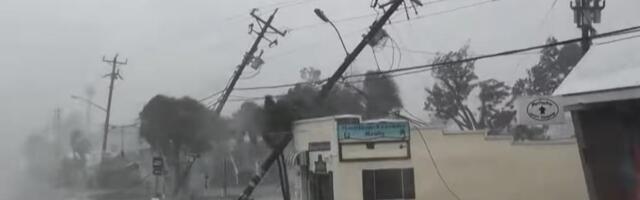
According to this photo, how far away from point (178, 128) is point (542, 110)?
2200 centimetres

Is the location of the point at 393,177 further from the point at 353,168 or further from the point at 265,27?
the point at 265,27

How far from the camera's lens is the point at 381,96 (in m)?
31.1

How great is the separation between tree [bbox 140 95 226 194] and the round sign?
1766 cm

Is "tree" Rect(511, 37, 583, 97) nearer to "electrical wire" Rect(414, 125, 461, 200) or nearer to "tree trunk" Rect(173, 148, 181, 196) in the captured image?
"tree trunk" Rect(173, 148, 181, 196)

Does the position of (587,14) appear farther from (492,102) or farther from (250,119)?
(492,102)

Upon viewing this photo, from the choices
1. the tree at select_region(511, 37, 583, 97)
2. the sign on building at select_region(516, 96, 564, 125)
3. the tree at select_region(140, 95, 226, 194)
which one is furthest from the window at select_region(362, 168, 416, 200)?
the tree at select_region(511, 37, 583, 97)

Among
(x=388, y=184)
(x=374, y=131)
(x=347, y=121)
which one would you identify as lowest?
(x=388, y=184)

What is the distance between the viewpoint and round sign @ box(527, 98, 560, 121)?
1288 centimetres

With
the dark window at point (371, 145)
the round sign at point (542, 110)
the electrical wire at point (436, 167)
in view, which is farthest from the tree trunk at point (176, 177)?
the round sign at point (542, 110)

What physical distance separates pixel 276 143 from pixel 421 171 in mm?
5018

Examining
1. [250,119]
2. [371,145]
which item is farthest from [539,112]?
[250,119]

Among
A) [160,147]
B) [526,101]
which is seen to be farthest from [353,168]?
[160,147]

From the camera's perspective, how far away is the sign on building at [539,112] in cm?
1290

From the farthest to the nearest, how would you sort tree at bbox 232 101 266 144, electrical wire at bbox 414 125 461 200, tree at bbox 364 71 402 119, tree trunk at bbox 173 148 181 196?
1. tree trunk at bbox 173 148 181 196
2. tree at bbox 364 71 402 119
3. tree at bbox 232 101 266 144
4. electrical wire at bbox 414 125 461 200
